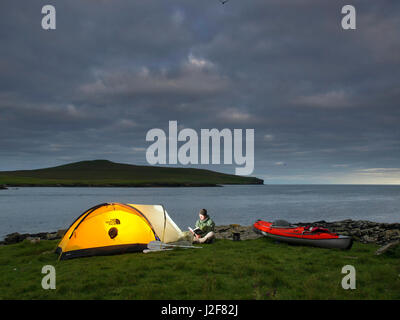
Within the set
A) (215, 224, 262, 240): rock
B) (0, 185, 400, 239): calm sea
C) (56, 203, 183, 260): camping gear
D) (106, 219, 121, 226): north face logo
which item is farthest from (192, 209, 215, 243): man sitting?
(0, 185, 400, 239): calm sea

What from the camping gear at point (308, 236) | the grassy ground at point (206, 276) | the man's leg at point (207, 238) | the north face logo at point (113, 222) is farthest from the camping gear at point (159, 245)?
the camping gear at point (308, 236)

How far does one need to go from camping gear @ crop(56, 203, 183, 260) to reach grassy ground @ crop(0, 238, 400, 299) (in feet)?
2.38

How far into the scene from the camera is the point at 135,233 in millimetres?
14836

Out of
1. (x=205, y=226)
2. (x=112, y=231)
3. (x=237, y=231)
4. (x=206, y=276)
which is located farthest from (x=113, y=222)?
(x=237, y=231)

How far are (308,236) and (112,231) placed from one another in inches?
418

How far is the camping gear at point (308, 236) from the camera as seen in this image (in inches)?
603

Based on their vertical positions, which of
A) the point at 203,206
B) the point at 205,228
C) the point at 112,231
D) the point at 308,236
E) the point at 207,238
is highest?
the point at 112,231

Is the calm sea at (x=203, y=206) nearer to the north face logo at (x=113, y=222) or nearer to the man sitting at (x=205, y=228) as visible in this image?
the man sitting at (x=205, y=228)

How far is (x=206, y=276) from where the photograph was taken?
973 cm

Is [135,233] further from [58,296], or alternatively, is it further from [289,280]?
[289,280]

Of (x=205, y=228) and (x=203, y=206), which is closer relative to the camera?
(x=205, y=228)

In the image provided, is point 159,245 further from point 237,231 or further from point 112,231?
point 237,231

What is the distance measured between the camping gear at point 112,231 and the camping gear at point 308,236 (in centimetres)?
659

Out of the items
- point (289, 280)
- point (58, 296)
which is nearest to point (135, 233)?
point (58, 296)
